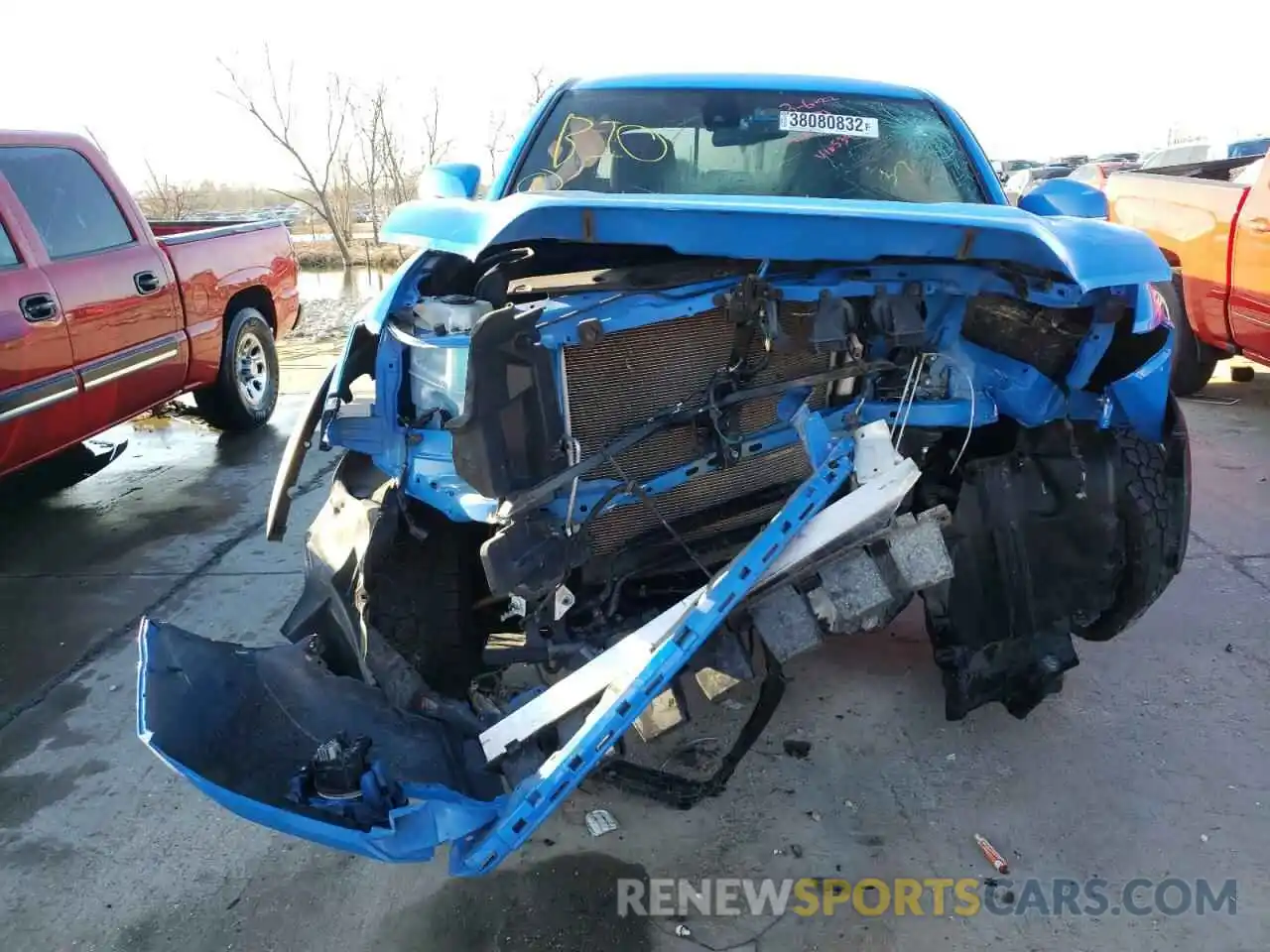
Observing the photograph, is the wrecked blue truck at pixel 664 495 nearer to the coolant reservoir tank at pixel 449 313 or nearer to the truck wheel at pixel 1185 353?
the coolant reservoir tank at pixel 449 313

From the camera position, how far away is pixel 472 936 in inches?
84.5

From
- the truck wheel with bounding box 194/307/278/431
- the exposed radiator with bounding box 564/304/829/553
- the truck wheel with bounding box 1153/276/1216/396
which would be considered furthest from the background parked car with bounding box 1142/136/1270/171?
the exposed radiator with bounding box 564/304/829/553

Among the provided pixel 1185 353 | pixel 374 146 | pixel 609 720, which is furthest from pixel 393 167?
pixel 609 720

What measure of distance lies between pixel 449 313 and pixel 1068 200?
2262mm

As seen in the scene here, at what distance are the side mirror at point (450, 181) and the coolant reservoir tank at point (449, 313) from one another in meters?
1.13

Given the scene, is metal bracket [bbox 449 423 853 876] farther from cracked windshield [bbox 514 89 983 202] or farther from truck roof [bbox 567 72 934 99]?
truck roof [bbox 567 72 934 99]

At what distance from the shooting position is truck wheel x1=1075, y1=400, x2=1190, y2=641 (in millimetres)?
2607

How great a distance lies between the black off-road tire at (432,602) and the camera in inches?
102

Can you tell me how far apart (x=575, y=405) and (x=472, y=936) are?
4.29 feet

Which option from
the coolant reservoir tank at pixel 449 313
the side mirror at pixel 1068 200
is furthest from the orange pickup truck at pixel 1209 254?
the coolant reservoir tank at pixel 449 313

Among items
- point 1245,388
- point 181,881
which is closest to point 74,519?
point 181,881

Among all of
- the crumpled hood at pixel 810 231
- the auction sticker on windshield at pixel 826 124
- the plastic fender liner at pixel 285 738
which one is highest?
the auction sticker on windshield at pixel 826 124

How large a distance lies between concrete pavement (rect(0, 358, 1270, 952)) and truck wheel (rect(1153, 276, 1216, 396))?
3053 mm

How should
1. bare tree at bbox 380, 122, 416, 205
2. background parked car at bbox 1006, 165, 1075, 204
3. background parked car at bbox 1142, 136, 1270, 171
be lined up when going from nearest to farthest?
background parked car at bbox 1006, 165, 1075, 204
background parked car at bbox 1142, 136, 1270, 171
bare tree at bbox 380, 122, 416, 205
